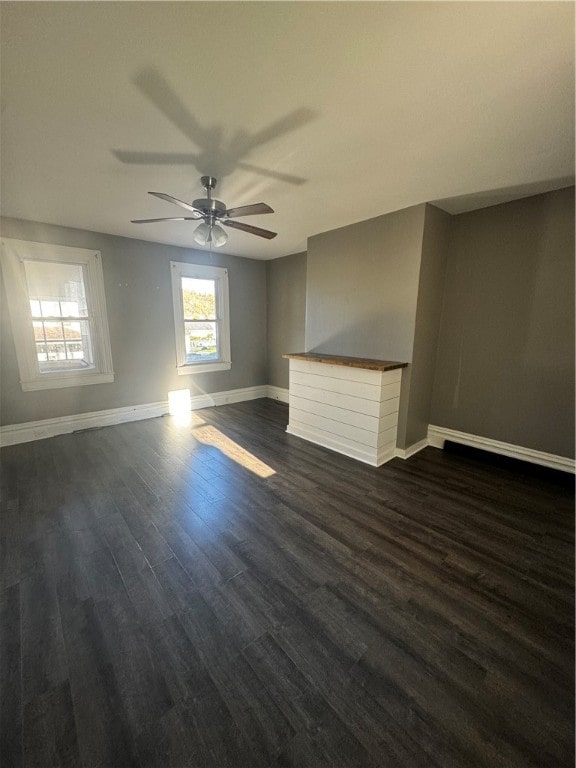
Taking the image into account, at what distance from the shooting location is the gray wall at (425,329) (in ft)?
9.57

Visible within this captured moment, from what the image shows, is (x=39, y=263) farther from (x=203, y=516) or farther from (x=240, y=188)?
(x=203, y=516)

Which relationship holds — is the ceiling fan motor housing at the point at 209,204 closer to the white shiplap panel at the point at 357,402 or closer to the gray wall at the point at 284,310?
the white shiplap panel at the point at 357,402

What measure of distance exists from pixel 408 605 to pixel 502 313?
9.02 feet

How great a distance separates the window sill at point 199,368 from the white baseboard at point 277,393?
101 centimetres

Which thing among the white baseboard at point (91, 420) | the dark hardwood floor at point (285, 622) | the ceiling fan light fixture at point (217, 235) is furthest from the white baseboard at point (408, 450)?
the white baseboard at point (91, 420)

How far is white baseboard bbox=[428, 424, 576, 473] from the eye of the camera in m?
2.69

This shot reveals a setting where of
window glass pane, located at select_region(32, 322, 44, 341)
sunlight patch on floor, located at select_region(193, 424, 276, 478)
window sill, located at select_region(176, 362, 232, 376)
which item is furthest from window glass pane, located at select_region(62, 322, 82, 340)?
sunlight patch on floor, located at select_region(193, 424, 276, 478)

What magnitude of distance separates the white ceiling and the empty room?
1cm

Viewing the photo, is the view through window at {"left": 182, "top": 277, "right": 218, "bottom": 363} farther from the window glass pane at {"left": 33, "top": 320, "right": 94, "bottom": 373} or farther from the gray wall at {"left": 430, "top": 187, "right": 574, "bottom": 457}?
the gray wall at {"left": 430, "top": 187, "right": 574, "bottom": 457}

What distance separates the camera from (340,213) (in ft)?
10.1

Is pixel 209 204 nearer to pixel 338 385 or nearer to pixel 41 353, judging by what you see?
pixel 338 385

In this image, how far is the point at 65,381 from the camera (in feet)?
12.2

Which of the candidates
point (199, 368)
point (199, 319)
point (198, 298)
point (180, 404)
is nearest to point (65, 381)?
point (180, 404)

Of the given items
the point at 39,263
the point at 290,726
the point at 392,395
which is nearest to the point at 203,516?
the point at 290,726
